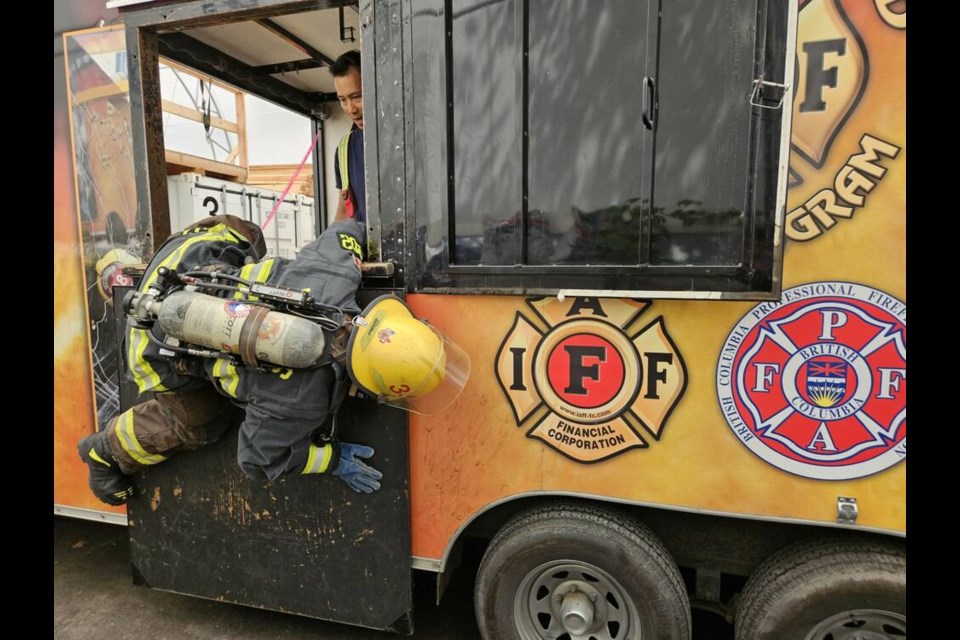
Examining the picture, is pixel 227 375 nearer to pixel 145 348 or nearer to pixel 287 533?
pixel 145 348

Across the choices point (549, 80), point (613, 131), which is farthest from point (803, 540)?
point (549, 80)

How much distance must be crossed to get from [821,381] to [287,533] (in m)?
2.22

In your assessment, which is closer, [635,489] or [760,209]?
[760,209]

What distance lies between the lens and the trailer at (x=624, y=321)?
1.71 m

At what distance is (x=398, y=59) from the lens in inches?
83.3

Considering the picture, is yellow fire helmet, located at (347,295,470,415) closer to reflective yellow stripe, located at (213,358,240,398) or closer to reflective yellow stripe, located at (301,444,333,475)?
reflective yellow stripe, located at (301,444,333,475)

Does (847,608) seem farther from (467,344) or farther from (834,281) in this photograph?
(467,344)

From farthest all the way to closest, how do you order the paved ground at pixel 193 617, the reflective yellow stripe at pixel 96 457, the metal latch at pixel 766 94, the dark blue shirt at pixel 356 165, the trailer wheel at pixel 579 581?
1. the dark blue shirt at pixel 356 165
2. the paved ground at pixel 193 617
3. the reflective yellow stripe at pixel 96 457
4. the trailer wheel at pixel 579 581
5. the metal latch at pixel 766 94

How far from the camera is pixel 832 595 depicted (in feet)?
5.86

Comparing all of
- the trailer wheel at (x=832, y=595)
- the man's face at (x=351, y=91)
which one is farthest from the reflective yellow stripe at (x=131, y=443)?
the trailer wheel at (x=832, y=595)

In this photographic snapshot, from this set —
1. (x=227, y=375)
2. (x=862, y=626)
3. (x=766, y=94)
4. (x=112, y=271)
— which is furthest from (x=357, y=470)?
(x=766, y=94)

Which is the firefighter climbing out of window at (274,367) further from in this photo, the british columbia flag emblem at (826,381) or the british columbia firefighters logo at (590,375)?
the british columbia flag emblem at (826,381)

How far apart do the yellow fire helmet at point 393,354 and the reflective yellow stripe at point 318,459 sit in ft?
1.16

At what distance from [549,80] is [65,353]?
2.86 metres
